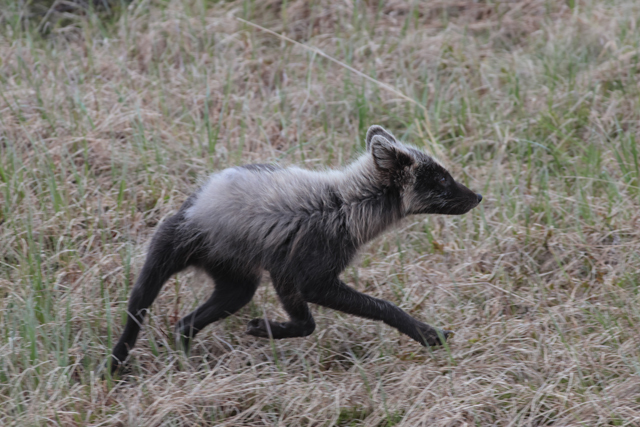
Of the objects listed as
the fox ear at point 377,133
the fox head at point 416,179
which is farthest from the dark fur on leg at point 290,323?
the fox ear at point 377,133

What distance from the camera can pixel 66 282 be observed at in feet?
16.1

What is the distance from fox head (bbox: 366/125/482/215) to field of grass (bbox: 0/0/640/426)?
0.62m

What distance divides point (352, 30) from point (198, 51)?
1642 millimetres

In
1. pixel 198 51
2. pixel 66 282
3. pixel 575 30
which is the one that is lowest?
pixel 66 282

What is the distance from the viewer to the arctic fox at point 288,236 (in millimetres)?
4223

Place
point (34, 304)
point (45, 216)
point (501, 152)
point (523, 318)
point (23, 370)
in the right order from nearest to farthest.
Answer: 1. point (23, 370)
2. point (34, 304)
3. point (523, 318)
4. point (45, 216)
5. point (501, 152)

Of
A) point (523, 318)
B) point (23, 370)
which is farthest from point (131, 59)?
point (523, 318)

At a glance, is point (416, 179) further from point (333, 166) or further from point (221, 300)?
point (333, 166)

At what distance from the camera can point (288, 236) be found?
4.25 meters

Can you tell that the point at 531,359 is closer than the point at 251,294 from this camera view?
Yes

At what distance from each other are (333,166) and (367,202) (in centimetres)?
165

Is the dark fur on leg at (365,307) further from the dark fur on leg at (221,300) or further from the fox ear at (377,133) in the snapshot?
the fox ear at (377,133)

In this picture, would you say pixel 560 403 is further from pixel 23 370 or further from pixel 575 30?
pixel 575 30

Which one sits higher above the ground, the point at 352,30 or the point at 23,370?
the point at 352,30
